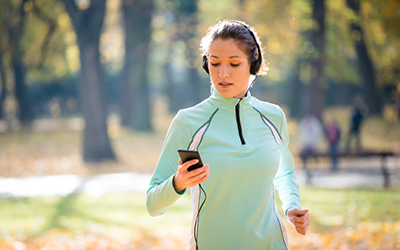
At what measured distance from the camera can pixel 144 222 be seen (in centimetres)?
1188

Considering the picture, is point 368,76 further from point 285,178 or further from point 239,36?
point 239,36

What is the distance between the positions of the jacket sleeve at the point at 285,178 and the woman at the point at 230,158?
0.11 feet

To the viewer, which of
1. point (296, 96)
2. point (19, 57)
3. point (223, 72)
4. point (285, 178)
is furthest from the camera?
point (296, 96)

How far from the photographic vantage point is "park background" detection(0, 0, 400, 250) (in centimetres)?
1071

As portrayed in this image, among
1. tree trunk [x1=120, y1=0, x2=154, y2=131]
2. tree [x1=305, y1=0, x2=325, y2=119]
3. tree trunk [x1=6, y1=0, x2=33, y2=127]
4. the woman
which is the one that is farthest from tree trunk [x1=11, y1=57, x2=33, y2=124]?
the woman

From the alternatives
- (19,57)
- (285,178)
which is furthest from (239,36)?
(19,57)

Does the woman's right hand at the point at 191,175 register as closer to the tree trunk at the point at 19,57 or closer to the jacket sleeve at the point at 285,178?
the jacket sleeve at the point at 285,178

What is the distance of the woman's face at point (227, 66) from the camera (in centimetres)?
318

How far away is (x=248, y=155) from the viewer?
3.12 m

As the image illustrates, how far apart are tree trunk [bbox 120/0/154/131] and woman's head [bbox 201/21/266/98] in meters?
26.1

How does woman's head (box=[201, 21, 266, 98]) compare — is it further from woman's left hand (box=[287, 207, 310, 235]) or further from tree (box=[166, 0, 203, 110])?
tree (box=[166, 0, 203, 110])

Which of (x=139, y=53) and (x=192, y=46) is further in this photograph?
(x=192, y=46)

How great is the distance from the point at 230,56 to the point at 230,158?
552 millimetres

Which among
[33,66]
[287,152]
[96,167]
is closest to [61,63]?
[33,66]
